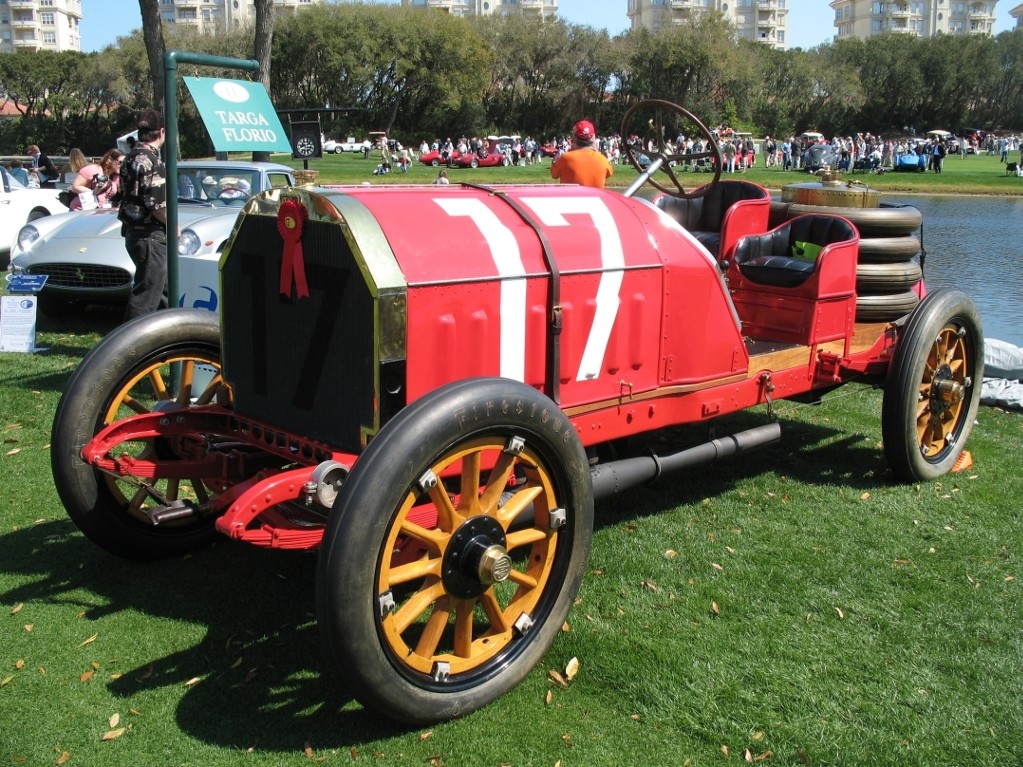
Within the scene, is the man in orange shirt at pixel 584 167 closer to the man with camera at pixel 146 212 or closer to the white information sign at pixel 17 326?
the man with camera at pixel 146 212

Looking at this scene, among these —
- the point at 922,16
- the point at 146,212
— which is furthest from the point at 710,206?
the point at 922,16

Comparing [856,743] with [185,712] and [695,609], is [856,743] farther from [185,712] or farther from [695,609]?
[185,712]

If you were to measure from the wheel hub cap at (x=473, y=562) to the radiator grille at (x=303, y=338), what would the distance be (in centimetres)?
57

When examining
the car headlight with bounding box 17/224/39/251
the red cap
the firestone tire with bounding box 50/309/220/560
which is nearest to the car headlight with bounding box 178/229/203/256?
the car headlight with bounding box 17/224/39/251

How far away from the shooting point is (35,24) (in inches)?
5221

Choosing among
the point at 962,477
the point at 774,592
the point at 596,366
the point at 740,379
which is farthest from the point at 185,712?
the point at 962,477

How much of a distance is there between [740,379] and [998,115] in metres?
97.1

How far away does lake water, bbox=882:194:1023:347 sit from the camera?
36.8 feet

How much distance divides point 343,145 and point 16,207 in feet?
167

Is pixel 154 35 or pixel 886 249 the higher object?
pixel 154 35

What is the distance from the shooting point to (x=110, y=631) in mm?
3727

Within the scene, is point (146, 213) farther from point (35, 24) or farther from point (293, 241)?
point (35, 24)

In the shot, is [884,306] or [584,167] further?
[584,167]

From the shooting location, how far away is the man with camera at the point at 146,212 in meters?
7.21
